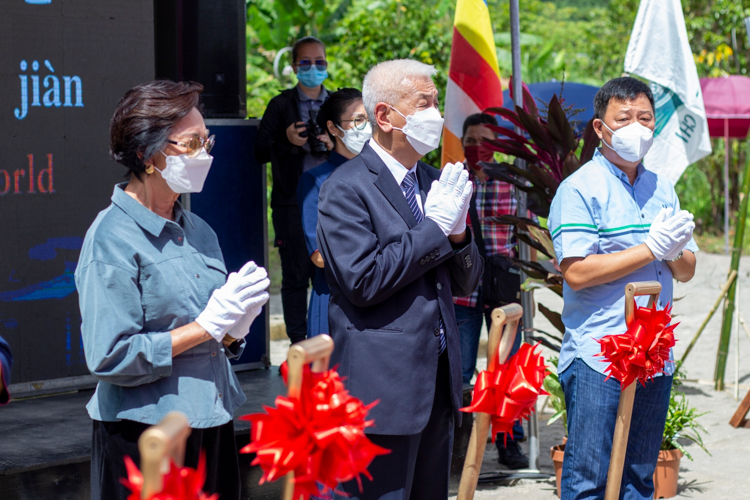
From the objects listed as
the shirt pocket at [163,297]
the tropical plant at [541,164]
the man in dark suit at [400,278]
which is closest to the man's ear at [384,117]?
the man in dark suit at [400,278]

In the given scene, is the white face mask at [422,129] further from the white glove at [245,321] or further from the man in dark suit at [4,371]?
the man in dark suit at [4,371]

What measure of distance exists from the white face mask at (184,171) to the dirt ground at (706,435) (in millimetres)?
2061

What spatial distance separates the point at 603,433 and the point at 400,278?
108 centimetres

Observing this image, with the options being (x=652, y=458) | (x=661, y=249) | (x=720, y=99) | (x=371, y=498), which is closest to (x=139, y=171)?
(x=371, y=498)

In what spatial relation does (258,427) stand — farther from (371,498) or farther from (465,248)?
(465,248)

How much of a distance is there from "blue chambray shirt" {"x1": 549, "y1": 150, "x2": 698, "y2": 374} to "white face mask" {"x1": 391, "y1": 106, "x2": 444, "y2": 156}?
704 mm

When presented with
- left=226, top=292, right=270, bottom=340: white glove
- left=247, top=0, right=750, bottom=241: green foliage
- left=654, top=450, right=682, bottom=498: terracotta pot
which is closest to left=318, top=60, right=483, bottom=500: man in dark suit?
left=226, top=292, right=270, bottom=340: white glove

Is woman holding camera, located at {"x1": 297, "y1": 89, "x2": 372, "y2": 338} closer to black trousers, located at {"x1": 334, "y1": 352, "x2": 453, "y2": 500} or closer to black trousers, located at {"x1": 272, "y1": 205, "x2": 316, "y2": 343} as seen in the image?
black trousers, located at {"x1": 272, "y1": 205, "x2": 316, "y2": 343}

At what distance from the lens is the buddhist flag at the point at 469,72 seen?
479 cm

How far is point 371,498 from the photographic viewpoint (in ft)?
7.64

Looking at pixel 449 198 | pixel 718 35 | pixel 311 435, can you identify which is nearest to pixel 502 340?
pixel 449 198

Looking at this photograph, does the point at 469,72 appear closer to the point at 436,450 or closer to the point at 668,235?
the point at 668,235

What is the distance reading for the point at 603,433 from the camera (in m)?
2.88

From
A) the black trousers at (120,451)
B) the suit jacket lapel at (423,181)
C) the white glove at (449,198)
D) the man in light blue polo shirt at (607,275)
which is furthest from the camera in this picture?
the man in light blue polo shirt at (607,275)
